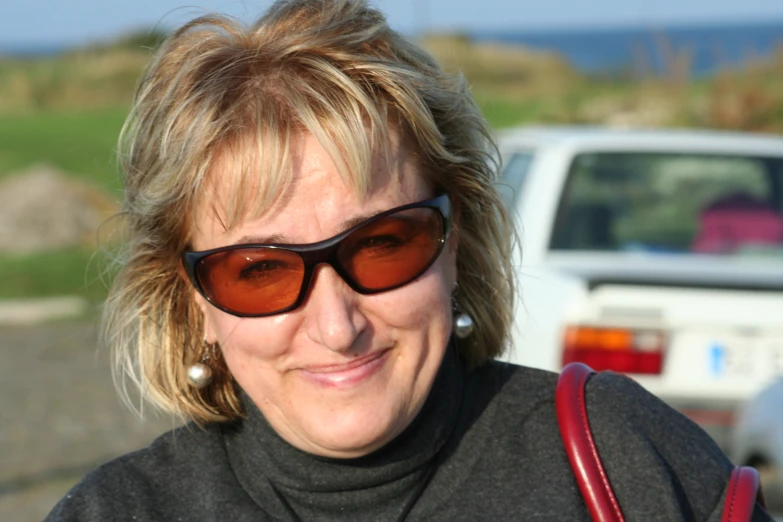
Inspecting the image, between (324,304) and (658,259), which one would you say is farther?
(658,259)

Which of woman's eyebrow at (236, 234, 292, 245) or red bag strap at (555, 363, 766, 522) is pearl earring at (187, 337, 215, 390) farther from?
red bag strap at (555, 363, 766, 522)

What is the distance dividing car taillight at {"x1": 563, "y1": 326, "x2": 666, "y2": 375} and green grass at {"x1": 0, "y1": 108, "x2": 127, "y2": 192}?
11822 millimetres

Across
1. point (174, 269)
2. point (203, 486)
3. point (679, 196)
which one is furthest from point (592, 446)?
point (679, 196)

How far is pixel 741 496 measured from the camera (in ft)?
6.20

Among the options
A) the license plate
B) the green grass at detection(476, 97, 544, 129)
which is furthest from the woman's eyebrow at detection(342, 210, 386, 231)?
the green grass at detection(476, 97, 544, 129)

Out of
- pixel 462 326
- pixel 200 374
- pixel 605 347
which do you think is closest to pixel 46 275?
pixel 605 347

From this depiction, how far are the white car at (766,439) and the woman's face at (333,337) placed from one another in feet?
5.27

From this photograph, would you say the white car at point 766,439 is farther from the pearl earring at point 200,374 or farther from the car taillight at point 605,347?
the pearl earring at point 200,374

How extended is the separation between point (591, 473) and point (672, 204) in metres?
4.17

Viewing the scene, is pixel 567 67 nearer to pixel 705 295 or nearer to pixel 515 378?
pixel 705 295

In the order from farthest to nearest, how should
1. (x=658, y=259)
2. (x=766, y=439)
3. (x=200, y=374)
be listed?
(x=658, y=259)
(x=766, y=439)
(x=200, y=374)

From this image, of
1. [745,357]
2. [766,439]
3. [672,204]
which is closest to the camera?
[766,439]

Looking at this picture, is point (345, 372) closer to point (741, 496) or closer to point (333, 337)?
point (333, 337)

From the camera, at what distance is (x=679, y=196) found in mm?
5805
